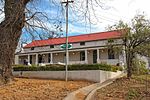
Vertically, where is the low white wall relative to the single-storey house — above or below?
below

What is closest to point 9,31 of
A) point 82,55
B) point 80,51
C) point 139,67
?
point 139,67

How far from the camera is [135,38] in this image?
23766 millimetres

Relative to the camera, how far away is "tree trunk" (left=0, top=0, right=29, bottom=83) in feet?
45.8

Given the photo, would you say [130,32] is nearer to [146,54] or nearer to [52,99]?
[146,54]

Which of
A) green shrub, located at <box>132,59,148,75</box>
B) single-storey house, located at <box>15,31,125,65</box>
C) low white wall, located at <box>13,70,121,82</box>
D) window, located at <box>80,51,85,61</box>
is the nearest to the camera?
low white wall, located at <box>13,70,121,82</box>

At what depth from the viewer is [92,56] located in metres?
47.6

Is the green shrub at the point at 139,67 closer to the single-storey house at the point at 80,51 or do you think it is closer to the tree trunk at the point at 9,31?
the tree trunk at the point at 9,31

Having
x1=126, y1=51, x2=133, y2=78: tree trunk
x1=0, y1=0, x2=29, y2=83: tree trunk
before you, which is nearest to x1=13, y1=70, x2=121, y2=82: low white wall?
x1=126, y1=51, x2=133, y2=78: tree trunk

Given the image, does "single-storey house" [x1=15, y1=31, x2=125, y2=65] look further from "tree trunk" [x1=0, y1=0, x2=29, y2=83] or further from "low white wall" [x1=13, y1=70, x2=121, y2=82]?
"tree trunk" [x1=0, y1=0, x2=29, y2=83]

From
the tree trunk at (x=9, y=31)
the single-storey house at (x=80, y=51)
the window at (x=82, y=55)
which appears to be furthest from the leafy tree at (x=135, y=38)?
the window at (x=82, y=55)

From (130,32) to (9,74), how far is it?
38.4 ft

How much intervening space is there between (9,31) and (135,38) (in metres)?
11.9

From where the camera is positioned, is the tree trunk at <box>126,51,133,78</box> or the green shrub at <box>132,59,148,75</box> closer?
the tree trunk at <box>126,51,133,78</box>

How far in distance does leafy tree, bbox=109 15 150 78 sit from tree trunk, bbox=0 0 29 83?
11.2m
